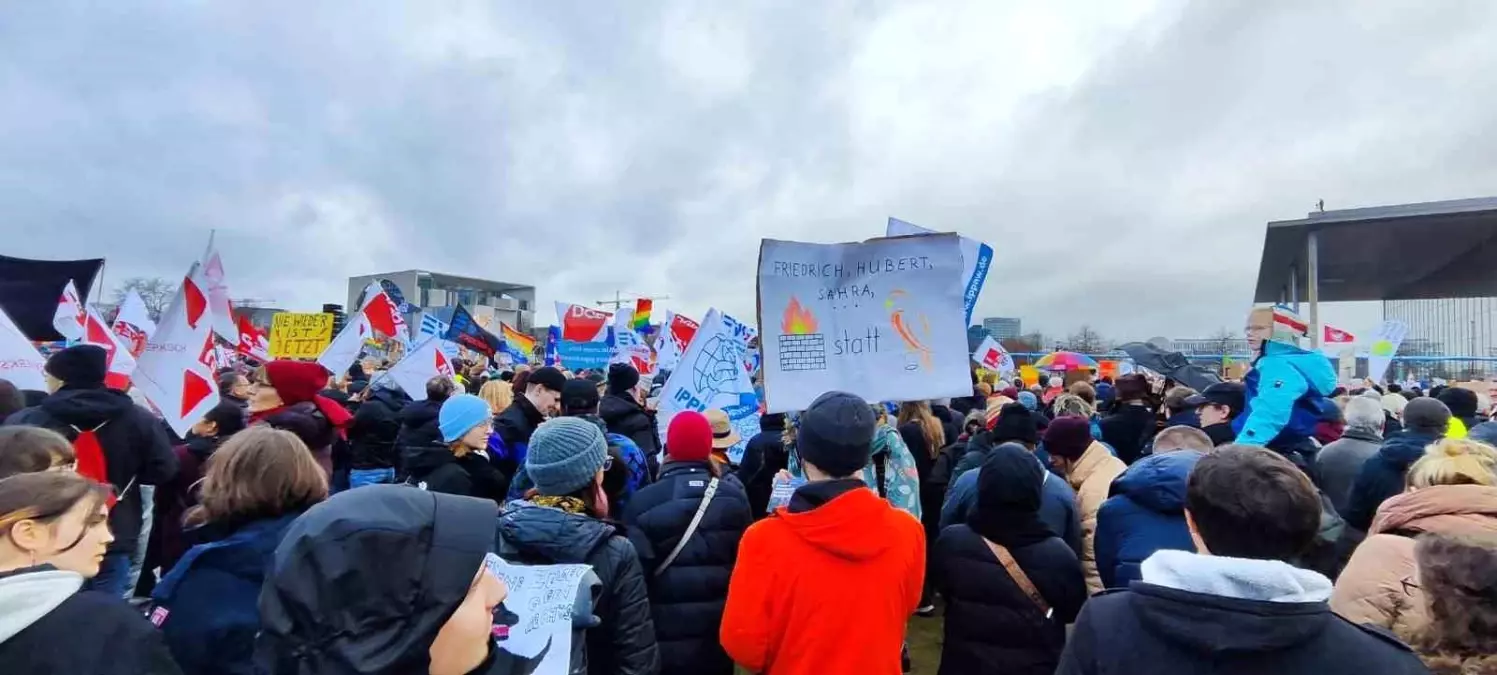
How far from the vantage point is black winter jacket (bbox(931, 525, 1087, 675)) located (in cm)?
333

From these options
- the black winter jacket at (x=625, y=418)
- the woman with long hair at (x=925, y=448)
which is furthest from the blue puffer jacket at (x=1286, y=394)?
the black winter jacket at (x=625, y=418)

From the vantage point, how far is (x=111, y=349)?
7.63 meters

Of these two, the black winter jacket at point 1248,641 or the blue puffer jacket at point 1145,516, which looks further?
the blue puffer jacket at point 1145,516

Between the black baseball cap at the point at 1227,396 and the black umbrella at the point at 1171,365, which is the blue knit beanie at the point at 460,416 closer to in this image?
the black baseball cap at the point at 1227,396

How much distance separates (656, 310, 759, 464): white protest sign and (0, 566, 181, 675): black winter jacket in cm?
447

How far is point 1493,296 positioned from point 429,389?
→ 131ft

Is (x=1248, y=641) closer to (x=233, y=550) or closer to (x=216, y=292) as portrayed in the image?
(x=233, y=550)

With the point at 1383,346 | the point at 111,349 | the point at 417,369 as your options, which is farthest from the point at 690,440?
the point at 1383,346

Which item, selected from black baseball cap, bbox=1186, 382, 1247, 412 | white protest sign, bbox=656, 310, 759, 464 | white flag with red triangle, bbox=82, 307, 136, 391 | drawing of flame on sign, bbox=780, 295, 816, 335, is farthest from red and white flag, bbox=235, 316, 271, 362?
black baseball cap, bbox=1186, 382, 1247, 412

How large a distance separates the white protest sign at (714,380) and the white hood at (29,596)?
A: 456 cm

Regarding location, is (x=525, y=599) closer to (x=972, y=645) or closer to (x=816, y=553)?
(x=816, y=553)

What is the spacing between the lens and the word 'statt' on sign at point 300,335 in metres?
14.5

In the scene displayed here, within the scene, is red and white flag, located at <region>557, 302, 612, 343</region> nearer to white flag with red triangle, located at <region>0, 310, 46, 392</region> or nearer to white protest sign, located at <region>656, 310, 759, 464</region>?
white protest sign, located at <region>656, 310, 759, 464</region>

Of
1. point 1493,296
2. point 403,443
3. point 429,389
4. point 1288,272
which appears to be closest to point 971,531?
point 403,443
